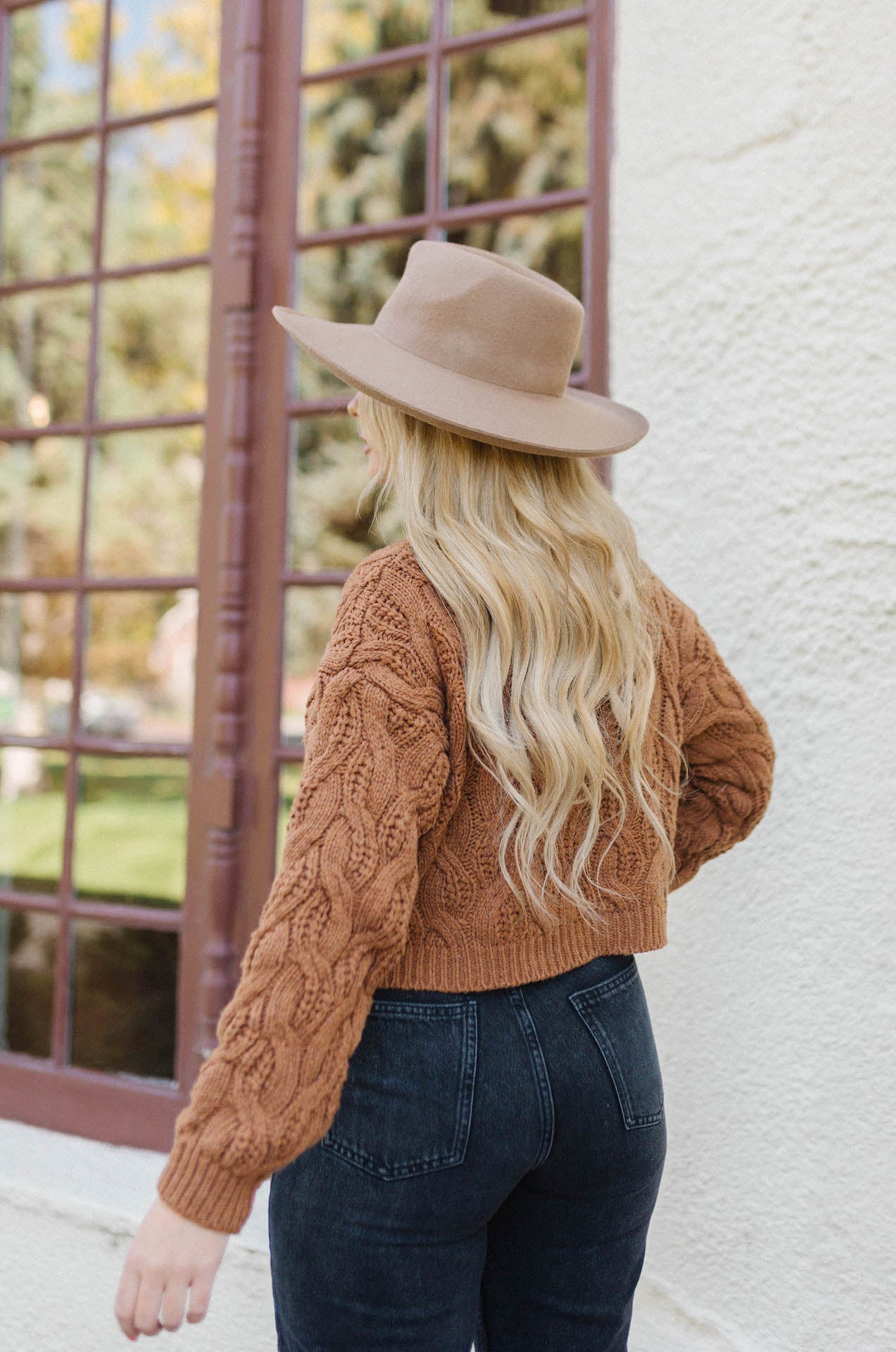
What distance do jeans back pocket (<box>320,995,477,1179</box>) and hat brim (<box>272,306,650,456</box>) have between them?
59 centimetres

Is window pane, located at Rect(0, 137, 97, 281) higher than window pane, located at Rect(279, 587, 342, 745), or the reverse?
window pane, located at Rect(0, 137, 97, 281)

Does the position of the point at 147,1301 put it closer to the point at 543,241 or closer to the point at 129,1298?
the point at 129,1298

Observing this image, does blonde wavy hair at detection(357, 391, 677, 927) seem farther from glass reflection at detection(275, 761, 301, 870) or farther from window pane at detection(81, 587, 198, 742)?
window pane at detection(81, 587, 198, 742)

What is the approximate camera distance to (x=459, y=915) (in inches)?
43.3

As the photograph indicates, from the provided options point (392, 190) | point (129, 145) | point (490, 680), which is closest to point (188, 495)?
point (129, 145)

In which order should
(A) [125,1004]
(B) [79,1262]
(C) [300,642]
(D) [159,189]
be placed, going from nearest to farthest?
(B) [79,1262]
(C) [300,642]
(A) [125,1004]
(D) [159,189]

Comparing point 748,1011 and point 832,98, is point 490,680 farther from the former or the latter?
point 832,98

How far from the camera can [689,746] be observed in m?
1.48

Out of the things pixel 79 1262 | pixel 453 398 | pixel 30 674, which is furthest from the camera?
pixel 30 674

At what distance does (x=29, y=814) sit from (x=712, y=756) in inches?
117

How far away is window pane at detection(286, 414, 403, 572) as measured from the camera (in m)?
2.53

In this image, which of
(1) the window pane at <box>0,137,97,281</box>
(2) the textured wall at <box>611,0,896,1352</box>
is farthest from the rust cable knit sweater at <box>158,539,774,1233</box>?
(1) the window pane at <box>0,137,97,281</box>

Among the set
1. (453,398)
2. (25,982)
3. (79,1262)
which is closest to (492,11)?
(453,398)

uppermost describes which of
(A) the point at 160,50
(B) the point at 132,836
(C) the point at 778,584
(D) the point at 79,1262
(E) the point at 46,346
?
(A) the point at 160,50
